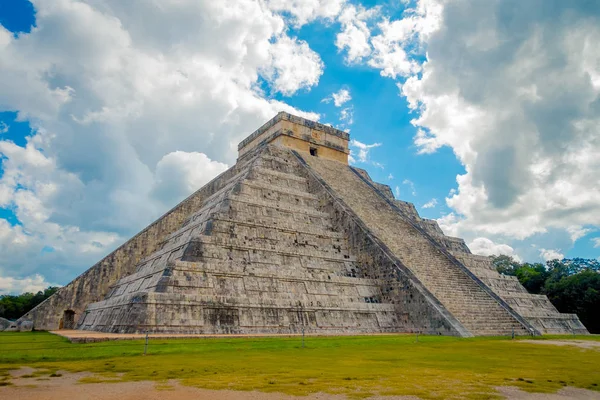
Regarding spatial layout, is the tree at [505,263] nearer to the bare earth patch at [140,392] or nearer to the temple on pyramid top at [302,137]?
the temple on pyramid top at [302,137]

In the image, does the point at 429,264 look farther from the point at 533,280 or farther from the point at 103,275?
the point at 533,280

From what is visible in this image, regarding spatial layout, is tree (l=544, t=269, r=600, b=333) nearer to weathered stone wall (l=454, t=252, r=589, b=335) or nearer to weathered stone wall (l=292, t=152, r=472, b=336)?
weathered stone wall (l=454, t=252, r=589, b=335)

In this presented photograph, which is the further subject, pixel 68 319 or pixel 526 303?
pixel 526 303

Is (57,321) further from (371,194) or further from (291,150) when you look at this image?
(371,194)

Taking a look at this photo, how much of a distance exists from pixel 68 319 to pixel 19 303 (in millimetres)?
27043

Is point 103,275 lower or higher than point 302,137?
lower

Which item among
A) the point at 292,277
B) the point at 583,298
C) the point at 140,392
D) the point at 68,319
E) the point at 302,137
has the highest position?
the point at 302,137

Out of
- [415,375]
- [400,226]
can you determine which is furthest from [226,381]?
[400,226]

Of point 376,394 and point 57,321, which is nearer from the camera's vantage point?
point 376,394

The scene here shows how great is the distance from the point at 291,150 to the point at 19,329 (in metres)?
16.6

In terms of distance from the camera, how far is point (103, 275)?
21047mm

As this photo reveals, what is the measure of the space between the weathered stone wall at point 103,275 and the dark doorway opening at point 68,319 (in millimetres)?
103

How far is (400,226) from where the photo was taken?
2308 centimetres

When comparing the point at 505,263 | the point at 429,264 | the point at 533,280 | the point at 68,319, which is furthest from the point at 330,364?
the point at 505,263
